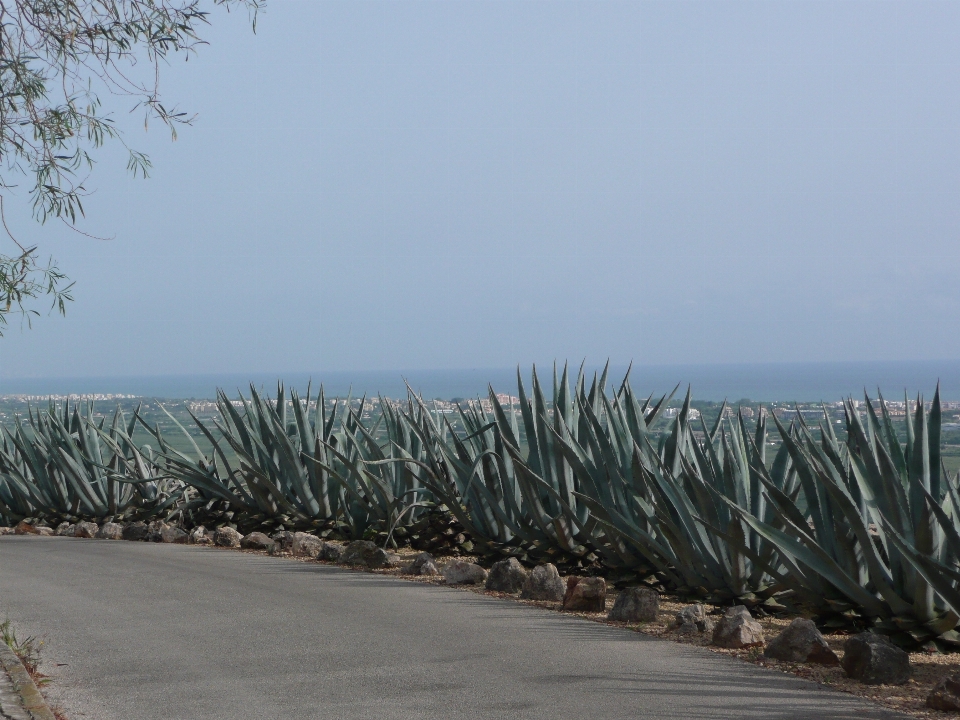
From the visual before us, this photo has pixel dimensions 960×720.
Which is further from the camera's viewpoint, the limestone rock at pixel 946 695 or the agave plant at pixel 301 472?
the agave plant at pixel 301 472

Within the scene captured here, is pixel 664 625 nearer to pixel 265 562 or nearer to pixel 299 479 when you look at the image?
pixel 265 562

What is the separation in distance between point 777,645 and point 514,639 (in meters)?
1.30

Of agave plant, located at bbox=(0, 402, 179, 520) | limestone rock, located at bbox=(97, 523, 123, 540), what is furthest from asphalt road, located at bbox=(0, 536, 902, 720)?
agave plant, located at bbox=(0, 402, 179, 520)

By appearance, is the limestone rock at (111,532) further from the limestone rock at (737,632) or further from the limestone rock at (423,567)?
the limestone rock at (737,632)

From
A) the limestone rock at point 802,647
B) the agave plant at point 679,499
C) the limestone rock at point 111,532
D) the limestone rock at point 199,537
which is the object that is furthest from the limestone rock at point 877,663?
the limestone rock at point 111,532

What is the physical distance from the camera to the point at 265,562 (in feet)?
27.8

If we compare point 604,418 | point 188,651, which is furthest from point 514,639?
point 604,418

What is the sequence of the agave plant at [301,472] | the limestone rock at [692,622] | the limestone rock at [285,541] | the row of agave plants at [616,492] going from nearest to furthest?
1. the row of agave plants at [616,492]
2. the limestone rock at [692,622]
3. the limestone rock at [285,541]
4. the agave plant at [301,472]

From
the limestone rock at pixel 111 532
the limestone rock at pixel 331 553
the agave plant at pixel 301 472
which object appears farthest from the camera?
the limestone rock at pixel 111 532

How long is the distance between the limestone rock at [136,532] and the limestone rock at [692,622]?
6211 mm

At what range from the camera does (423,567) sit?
7.76m

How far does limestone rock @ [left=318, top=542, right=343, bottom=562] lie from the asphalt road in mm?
904

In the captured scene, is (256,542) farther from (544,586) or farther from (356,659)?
(356,659)

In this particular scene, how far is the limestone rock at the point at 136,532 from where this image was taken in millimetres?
10289
